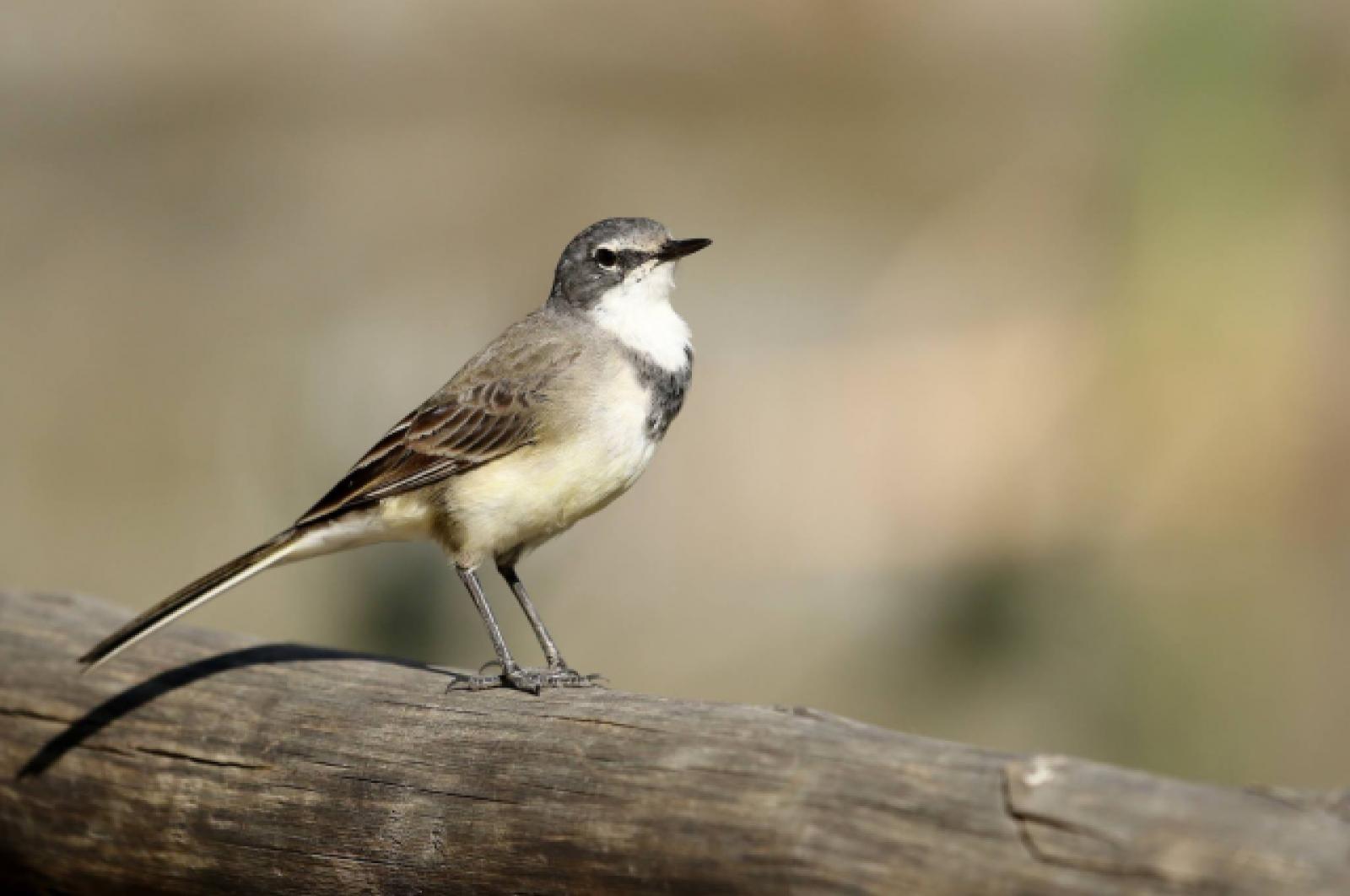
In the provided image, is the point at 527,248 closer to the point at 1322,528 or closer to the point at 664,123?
the point at 664,123

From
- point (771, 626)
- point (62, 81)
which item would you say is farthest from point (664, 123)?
point (771, 626)

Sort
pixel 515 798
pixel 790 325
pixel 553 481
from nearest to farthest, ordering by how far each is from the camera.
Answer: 1. pixel 515 798
2. pixel 553 481
3. pixel 790 325

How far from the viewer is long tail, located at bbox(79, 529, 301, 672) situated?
4582mm

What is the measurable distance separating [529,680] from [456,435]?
98cm

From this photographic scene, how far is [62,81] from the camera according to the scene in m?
14.6

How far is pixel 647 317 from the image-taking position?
5656 millimetres

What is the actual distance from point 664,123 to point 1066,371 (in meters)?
5.49

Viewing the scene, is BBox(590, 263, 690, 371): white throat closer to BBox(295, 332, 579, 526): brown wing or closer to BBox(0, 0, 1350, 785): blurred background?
BBox(295, 332, 579, 526): brown wing

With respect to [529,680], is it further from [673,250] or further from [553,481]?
[673,250]

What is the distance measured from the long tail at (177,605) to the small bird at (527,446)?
9 centimetres

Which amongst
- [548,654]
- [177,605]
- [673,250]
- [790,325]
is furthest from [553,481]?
[790,325]

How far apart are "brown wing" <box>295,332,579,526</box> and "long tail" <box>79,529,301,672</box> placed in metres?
0.31

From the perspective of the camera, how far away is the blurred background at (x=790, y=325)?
6172 millimetres

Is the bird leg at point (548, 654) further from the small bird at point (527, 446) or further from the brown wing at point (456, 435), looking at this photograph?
the brown wing at point (456, 435)
